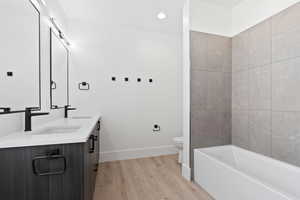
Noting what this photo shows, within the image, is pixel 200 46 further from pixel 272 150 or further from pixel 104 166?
pixel 104 166

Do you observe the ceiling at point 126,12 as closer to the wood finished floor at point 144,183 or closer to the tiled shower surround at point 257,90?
the tiled shower surround at point 257,90

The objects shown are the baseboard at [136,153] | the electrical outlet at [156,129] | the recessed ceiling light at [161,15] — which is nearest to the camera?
the recessed ceiling light at [161,15]

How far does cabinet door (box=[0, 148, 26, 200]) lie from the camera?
3.06ft

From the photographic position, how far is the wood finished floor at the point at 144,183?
5.80 feet

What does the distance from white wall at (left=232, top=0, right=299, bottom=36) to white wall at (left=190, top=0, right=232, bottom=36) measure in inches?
4.0

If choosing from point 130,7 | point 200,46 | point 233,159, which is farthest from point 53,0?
point 233,159

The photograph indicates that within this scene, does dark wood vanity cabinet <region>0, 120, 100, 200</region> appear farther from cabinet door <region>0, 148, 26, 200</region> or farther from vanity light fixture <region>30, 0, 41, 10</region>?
vanity light fixture <region>30, 0, 41, 10</region>

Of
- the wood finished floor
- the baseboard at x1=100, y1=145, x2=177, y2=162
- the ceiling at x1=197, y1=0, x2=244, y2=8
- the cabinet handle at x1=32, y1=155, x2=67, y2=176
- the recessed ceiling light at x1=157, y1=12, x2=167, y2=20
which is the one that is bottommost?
the wood finished floor

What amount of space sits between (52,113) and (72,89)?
0.71 meters

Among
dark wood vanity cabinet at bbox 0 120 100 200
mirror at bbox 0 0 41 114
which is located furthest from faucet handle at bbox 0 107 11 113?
dark wood vanity cabinet at bbox 0 120 100 200

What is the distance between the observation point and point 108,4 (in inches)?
88.7

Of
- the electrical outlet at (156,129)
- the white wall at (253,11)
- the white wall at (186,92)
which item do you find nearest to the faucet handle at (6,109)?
the white wall at (186,92)

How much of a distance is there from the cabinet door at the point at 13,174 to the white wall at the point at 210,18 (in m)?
2.25

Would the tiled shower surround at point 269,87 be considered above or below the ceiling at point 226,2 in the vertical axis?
below
